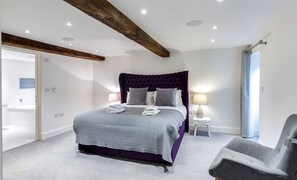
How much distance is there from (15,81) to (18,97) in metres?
0.57

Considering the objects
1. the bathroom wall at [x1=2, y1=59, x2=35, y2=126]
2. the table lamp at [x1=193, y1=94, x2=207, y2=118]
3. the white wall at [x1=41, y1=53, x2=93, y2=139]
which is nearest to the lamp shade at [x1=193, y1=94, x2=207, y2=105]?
the table lamp at [x1=193, y1=94, x2=207, y2=118]

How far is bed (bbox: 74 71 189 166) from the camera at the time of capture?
304cm

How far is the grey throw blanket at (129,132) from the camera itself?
110 inches

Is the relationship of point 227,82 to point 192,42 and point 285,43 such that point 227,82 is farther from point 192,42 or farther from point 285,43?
point 285,43

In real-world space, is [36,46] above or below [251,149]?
above

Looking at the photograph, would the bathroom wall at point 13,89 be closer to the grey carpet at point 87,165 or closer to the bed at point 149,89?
the grey carpet at point 87,165

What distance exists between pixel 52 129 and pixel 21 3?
340 centimetres

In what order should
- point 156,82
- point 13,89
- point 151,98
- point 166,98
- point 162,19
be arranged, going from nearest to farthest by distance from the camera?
point 162,19 → point 166,98 → point 151,98 → point 156,82 → point 13,89

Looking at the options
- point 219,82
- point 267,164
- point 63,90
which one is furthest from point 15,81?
point 267,164

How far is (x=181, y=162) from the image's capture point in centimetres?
304

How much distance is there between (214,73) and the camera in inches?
191

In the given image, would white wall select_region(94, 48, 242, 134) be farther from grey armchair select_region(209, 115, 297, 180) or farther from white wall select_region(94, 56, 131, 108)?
grey armchair select_region(209, 115, 297, 180)

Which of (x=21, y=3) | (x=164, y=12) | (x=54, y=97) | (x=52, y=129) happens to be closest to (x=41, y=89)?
(x=54, y=97)

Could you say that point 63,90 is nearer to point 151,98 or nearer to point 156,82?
point 151,98
